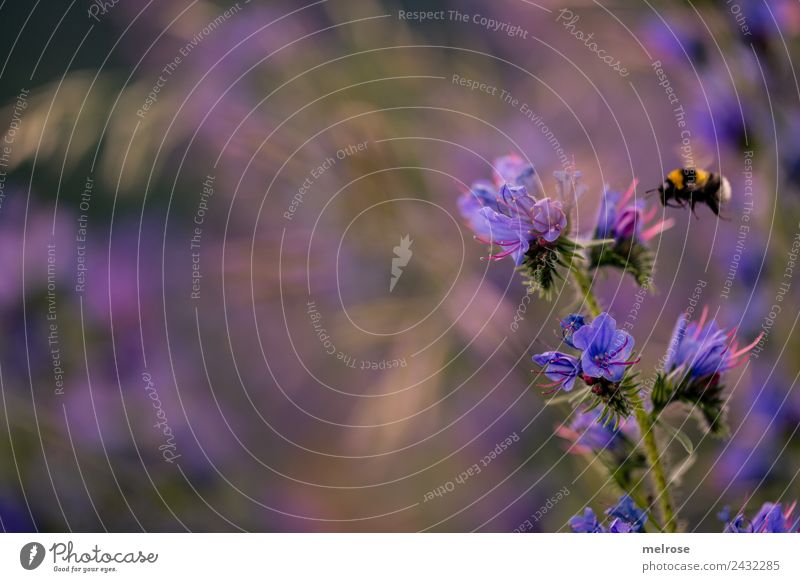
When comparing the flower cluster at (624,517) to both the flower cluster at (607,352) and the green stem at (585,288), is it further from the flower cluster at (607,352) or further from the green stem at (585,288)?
the green stem at (585,288)

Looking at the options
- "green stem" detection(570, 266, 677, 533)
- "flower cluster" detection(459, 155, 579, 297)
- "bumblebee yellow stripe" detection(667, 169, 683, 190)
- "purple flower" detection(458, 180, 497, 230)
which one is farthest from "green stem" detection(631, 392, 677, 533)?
"bumblebee yellow stripe" detection(667, 169, 683, 190)

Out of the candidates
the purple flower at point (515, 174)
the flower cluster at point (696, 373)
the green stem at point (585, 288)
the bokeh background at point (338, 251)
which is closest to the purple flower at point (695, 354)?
the flower cluster at point (696, 373)

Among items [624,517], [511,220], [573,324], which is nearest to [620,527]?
[624,517]

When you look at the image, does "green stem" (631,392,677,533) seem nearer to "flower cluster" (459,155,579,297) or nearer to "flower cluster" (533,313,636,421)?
"flower cluster" (533,313,636,421)

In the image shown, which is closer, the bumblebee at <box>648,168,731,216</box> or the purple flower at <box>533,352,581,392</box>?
the purple flower at <box>533,352,581,392</box>

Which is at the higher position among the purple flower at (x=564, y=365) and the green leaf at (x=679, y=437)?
the purple flower at (x=564, y=365)

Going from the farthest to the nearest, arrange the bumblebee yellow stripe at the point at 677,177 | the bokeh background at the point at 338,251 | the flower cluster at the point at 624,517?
the bokeh background at the point at 338,251 → the bumblebee yellow stripe at the point at 677,177 → the flower cluster at the point at 624,517

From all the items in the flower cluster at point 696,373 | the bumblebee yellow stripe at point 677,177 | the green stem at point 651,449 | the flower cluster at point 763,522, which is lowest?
the flower cluster at point 763,522

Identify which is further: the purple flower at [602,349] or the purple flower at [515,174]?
the purple flower at [515,174]

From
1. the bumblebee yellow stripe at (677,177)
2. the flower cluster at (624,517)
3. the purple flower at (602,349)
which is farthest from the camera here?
the bumblebee yellow stripe at (677,177)
